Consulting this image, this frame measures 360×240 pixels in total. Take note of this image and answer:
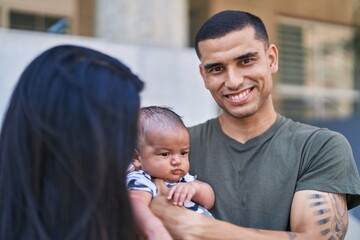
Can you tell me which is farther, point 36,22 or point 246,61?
point 36,22

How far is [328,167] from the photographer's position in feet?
7.60

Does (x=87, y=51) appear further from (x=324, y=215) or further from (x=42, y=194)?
(x=324, y=215)

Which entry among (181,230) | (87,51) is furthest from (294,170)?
(87,51)

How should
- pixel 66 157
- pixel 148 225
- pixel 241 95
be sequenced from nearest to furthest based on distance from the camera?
pixel 66 157 → pixel 148 225 → pixel 241 95

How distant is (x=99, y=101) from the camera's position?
139cm

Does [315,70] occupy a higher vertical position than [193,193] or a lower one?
higher

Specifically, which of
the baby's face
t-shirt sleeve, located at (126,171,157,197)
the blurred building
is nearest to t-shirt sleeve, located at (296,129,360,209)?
the baby's face

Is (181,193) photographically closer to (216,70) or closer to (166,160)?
(166,160)

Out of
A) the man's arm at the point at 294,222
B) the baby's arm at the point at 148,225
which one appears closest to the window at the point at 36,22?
the man's arm at the point at 294,222

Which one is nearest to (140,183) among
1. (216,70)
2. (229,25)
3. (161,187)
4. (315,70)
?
(161,187)

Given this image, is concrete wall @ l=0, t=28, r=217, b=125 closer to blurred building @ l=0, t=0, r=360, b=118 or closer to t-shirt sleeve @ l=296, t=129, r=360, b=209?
blurred building @ l=0, t=0, r=360, b=118

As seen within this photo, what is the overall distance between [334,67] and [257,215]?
9.33m

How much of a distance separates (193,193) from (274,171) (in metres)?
0.39

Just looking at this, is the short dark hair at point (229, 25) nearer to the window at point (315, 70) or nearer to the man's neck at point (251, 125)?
the man's neck at point (251, 125)
